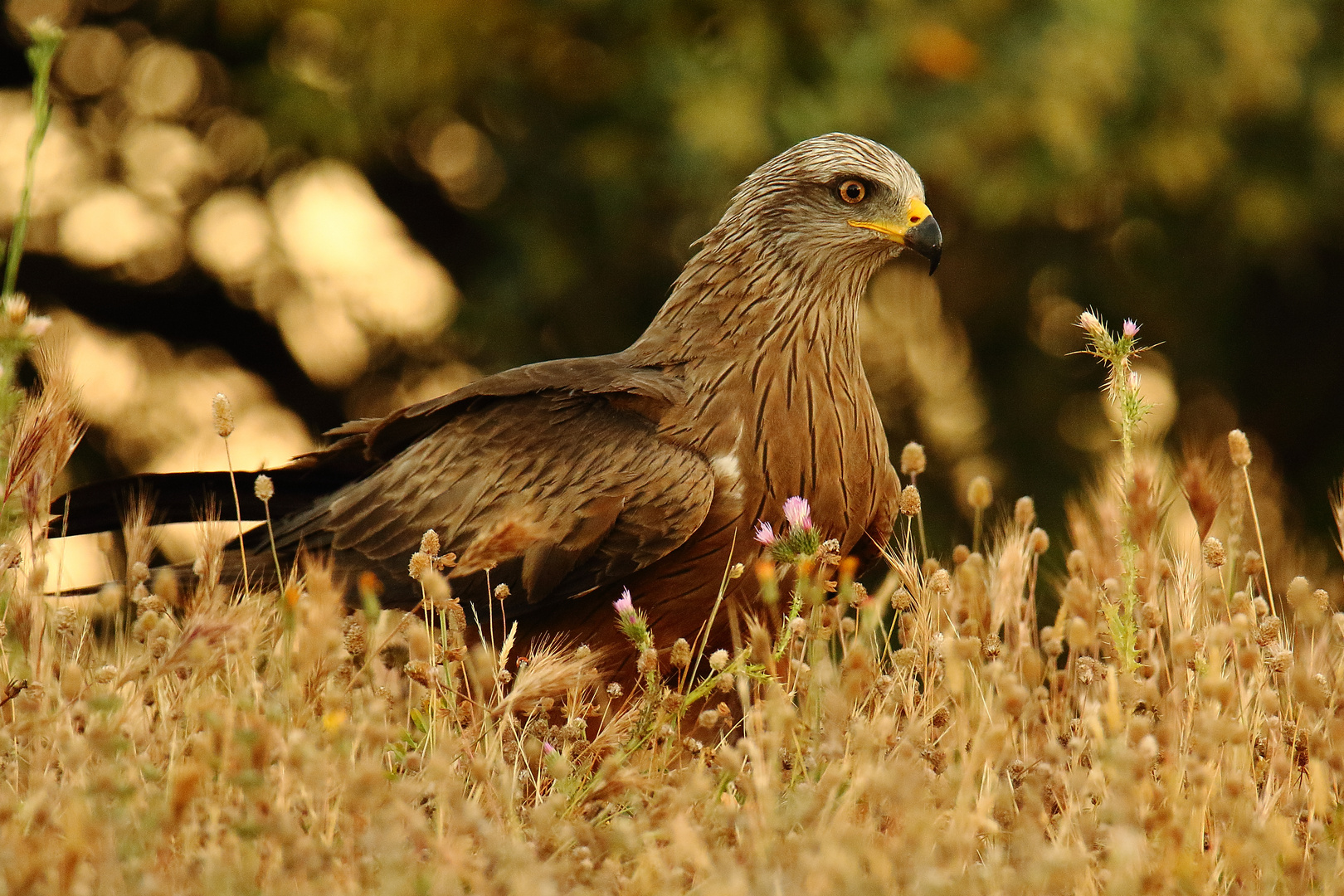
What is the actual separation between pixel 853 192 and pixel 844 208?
6cm

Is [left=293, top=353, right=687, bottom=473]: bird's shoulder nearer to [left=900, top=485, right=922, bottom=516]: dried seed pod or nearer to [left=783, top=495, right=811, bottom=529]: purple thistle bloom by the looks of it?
[left=900, top=485, right=922, bottom=516]: dried seed pod

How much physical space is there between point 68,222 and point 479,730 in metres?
6.90

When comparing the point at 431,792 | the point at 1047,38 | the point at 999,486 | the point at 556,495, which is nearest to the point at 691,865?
the point at 431,792

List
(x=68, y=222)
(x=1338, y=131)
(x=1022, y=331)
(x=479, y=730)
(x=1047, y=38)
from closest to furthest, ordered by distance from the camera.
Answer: (x=479, y=730), (x=1047, y=38), (x=1338, y=131), (x=68, y=222), (x=1022, y=331)

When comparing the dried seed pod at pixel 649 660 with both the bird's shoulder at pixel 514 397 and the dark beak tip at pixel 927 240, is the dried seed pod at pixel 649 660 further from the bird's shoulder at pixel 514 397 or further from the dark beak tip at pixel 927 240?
the dark beak tip at pixel 927 240

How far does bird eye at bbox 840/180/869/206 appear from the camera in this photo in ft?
15.5

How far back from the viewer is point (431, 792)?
286cm

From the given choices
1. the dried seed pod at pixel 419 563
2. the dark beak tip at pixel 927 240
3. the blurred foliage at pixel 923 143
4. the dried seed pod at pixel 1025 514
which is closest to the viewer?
the dried seed pod at pixel 419 563

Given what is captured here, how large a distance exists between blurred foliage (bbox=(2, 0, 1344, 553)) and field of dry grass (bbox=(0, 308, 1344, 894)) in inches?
158

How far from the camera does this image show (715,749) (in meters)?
3.47

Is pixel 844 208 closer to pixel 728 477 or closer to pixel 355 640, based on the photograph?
pixel 728 477

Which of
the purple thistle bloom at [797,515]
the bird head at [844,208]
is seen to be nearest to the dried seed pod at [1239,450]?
the purple thistle bloom at [797,515]

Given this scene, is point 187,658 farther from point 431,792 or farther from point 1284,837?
point 1284,837

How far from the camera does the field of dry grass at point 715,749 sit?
2.34m
